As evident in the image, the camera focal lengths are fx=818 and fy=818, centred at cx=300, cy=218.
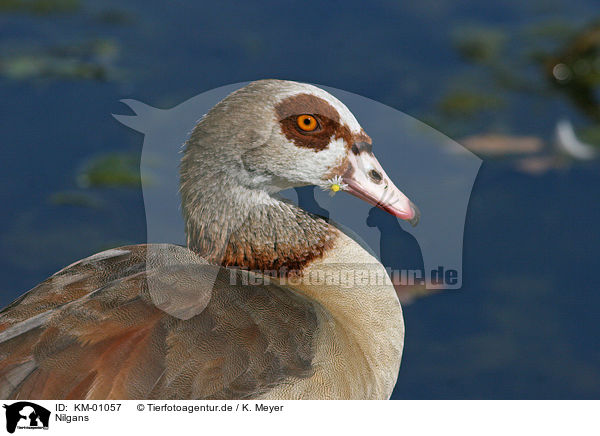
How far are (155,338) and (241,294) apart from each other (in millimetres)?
288

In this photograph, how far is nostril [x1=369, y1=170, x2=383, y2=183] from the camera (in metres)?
2.53

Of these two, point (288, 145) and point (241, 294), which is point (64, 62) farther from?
point (241, 294)

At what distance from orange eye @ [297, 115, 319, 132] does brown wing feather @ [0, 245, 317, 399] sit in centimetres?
50

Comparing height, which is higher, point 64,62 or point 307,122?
point 64,62

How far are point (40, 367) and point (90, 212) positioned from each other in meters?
1.70

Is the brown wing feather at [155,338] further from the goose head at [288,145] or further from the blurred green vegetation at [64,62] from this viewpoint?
the blurred green vegetation at [64,62]

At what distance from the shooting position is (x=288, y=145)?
97.7 inches

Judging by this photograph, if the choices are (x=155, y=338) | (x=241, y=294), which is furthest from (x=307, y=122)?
(x=155, y=338)

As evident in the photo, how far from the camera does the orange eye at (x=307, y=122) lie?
2447 millimetres
